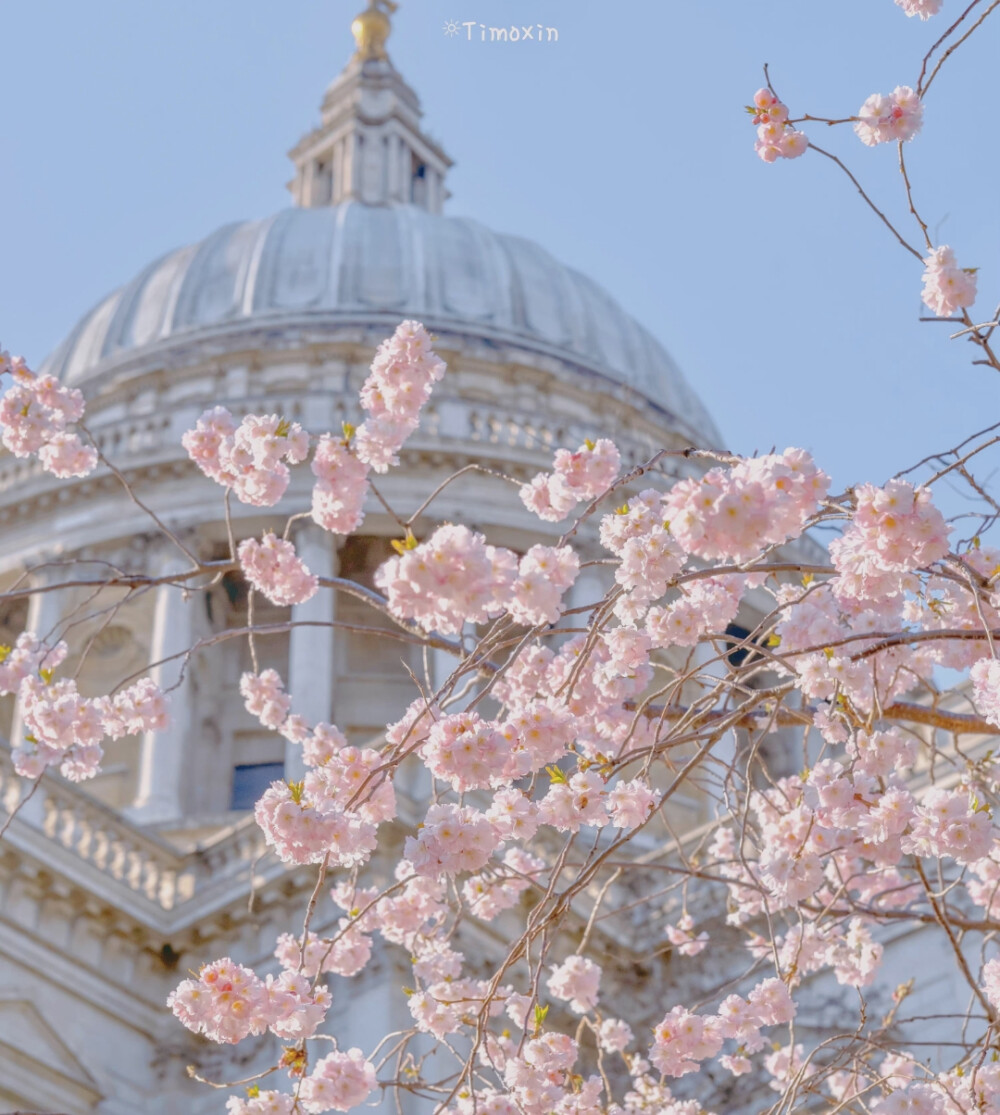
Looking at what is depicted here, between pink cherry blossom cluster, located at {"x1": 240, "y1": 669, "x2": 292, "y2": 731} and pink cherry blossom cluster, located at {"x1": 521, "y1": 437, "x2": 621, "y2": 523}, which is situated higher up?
pink cherry blossom cluster, located at {"x1": 240, "y1": 669, "x2": 292, "y2": 731}

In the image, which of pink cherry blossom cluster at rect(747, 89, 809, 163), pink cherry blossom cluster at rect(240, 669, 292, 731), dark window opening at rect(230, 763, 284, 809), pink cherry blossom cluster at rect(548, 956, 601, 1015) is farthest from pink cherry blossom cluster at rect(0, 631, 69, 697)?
dark window opening at rect(230, 763, 284, 809)

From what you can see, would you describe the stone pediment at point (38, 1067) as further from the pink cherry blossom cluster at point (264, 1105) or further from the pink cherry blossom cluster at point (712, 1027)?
the pink cherry blossom cluster at point (712, 1027)

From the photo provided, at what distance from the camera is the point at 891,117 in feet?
29.1

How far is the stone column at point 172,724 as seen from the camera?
3147cm

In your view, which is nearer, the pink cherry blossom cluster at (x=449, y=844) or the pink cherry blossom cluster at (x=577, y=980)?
the pink cherry blossom cluster at (x=449, y=844)

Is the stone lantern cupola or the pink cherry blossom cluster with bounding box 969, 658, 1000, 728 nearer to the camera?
the pink cherry blossom cluster with bounding box 969, 658, 1000, 728

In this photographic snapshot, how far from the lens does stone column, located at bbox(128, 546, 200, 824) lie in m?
31.5

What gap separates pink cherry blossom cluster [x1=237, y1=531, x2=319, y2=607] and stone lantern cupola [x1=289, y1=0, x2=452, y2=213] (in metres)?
44.2

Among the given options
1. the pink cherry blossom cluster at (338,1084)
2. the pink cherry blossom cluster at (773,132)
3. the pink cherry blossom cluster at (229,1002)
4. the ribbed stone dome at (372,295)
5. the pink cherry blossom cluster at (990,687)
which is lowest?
the pink cherry blossom cluster at (338,1084)

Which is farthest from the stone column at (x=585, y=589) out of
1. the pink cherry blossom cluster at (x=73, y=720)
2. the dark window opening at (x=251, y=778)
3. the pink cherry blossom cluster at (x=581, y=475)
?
the pink cherry blossom cluster at (x=581, y=475)

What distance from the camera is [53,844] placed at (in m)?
19.4

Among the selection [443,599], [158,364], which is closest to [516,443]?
[158,364]

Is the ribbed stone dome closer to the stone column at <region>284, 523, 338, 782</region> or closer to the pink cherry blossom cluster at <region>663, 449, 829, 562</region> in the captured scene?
the stone column at <region>284, 523, 338, 782</region>

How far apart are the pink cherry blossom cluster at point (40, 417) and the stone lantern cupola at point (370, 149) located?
1676 inches
